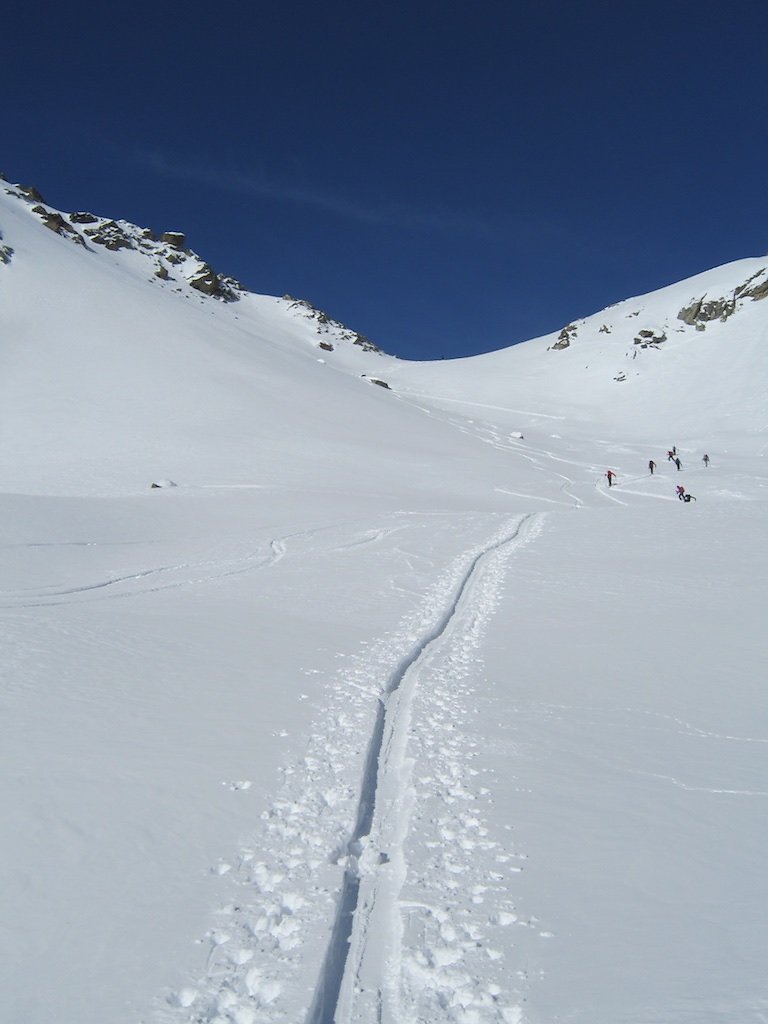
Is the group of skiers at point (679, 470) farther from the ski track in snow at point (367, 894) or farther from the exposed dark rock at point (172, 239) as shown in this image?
the exposed dark rock at point (172, 239)

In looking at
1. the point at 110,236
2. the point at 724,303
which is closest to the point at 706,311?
the point at 724,303

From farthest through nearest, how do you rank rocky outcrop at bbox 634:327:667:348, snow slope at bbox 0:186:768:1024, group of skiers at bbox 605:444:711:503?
rocky outcrop at bbox 634:327:667:348 → group of skiers at bbox 605:444:711:503 → snow slope at bbox 0:186:768:1024

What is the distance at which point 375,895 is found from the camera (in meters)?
3.61

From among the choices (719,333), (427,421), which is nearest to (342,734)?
(427,421)

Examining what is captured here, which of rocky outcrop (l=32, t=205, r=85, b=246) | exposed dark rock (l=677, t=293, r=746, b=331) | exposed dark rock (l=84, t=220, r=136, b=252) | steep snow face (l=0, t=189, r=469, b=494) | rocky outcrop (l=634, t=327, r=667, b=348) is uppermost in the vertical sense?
exposed dark rock (l=84, t=220, r=136, b=252)

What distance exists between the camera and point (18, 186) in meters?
96.2

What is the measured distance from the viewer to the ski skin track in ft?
9.59

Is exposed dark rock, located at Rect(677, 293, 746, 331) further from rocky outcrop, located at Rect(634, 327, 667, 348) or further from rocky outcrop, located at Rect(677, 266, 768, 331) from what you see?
rocky outcrop, located at Rect(634, 327, 667, 348)

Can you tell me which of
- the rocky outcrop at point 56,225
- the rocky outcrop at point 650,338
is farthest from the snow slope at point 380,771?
the rocky outcrop at point 650,338

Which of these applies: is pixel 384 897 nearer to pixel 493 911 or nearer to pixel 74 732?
pixel 493 911

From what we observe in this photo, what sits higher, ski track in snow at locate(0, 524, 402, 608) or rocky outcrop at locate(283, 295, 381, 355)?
rocky outcrop at locate(283, 295, 381, 355)

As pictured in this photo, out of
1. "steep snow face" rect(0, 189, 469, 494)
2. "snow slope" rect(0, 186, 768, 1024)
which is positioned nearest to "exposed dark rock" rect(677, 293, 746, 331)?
"steep snow face" rect(0, 189, 469, 494)

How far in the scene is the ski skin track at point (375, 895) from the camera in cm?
292

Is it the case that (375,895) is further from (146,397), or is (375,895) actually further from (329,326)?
(329,326)
